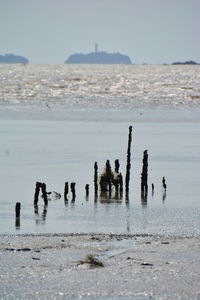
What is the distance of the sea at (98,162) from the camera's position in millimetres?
28250

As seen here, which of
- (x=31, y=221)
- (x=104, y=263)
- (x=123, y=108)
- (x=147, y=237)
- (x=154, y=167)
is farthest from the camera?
(x=123, y=108)

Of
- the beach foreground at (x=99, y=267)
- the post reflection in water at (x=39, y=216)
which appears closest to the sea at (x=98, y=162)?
the post reflection in water at (x=39, y=216)

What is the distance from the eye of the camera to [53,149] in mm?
51656

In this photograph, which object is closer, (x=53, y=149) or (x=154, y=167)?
(x=154, y=167)

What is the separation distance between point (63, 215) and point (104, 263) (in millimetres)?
9036

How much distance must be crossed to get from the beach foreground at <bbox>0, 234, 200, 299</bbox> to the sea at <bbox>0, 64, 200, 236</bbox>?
218 centimetres

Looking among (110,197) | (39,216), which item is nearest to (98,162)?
(110,197)

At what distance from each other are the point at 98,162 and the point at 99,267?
2445cm

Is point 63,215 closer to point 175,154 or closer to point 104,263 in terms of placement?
point 104,263

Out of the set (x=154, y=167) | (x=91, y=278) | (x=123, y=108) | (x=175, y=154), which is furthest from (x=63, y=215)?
Result: (x=123, y=108)

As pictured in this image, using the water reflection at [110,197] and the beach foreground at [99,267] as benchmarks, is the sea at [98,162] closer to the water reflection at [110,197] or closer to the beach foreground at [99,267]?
the water reflection at [110,197]

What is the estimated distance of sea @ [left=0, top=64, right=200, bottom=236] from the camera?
92.7 ft

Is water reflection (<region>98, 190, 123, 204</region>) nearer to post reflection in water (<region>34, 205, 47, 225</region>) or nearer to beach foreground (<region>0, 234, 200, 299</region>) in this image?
post reflection in water (<region>34, 205, 47, 225</region>)

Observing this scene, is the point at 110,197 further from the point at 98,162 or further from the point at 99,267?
the point at 99,267
